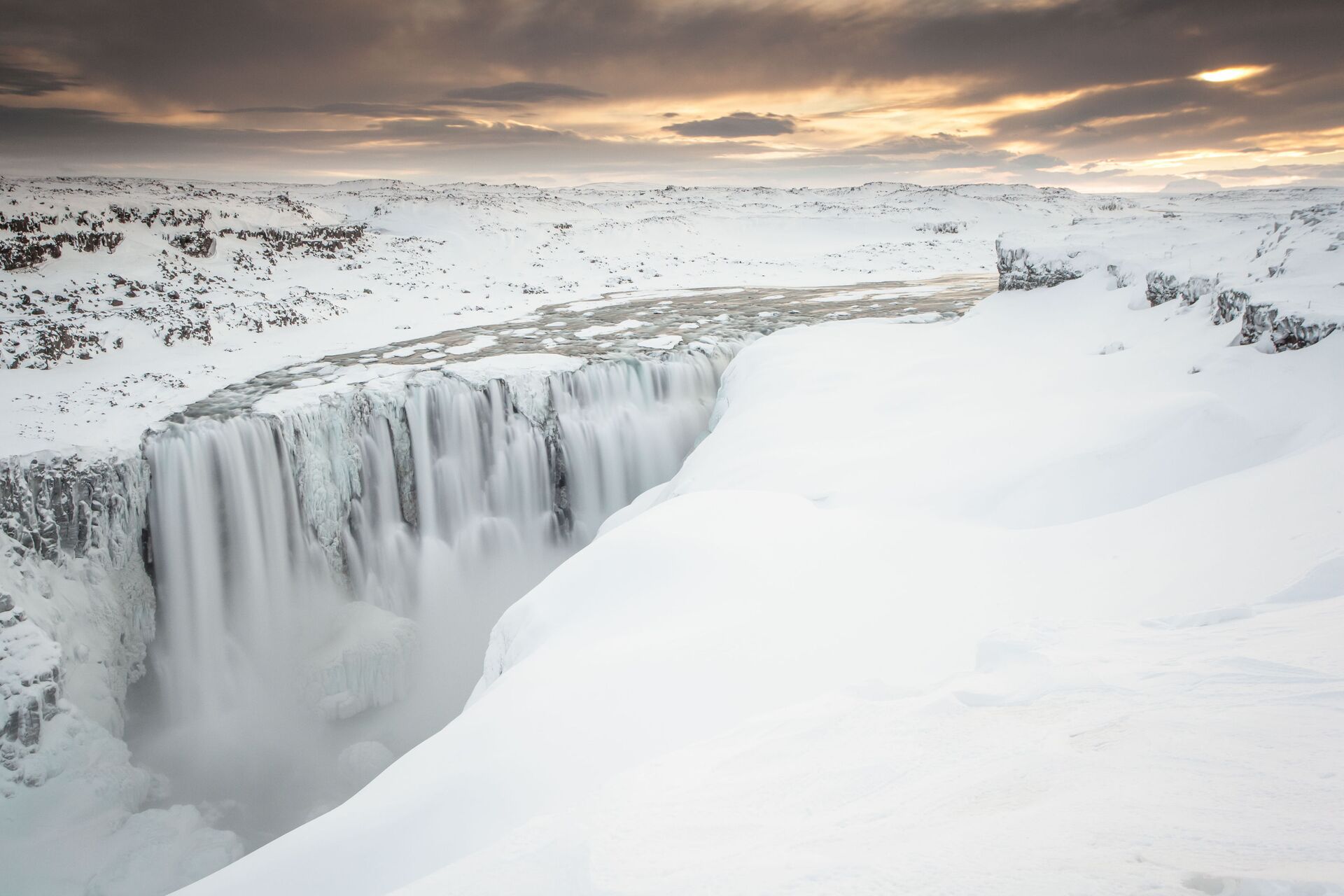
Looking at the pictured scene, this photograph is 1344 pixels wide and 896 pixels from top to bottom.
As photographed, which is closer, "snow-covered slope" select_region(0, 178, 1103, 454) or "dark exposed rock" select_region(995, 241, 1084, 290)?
"snow-covered slope" select_region(0, 178, 1103, 454)

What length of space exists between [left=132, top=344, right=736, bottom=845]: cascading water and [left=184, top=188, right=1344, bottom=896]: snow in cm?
494

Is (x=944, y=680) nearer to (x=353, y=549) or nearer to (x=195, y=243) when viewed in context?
(x=353, y=549)

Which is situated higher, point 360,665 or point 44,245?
point 44,245

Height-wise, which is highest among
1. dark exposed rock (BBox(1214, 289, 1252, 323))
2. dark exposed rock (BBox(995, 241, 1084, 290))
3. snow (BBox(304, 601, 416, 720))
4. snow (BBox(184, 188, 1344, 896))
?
dark exposed rock (BBox(995, 241, 1084, 290))

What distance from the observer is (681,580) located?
5301mm

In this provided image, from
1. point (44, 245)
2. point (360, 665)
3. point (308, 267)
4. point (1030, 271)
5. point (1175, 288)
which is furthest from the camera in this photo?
point (308, 267)

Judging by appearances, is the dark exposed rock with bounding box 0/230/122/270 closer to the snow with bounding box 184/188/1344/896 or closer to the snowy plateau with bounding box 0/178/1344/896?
the snowy plateau with bounding box 0/178/1344/896

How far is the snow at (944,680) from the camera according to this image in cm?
182

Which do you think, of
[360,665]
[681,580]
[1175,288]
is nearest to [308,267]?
[360,665]

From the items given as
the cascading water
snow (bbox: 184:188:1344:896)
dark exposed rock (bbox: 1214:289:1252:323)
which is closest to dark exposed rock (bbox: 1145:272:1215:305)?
dark exposed rock (bbox: 1214:289:1252:323)

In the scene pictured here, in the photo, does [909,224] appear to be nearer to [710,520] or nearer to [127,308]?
[127,308]

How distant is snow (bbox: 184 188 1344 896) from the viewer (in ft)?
5.97

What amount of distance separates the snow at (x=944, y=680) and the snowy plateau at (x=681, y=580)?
0.08 ft

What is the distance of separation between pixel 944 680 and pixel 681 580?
2.45 meters
